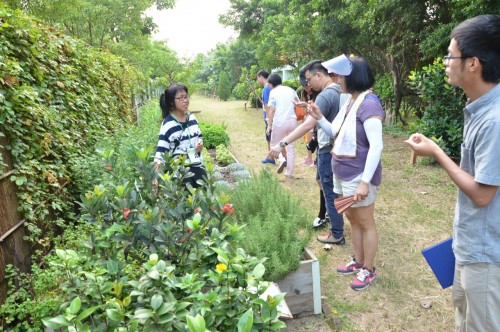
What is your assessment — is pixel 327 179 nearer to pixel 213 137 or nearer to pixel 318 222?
pixel 318 222

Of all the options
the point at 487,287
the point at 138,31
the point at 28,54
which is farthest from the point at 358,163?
the point at 138,31

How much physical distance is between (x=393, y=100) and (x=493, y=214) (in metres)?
10.6

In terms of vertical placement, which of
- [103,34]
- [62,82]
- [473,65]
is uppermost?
[103,34]

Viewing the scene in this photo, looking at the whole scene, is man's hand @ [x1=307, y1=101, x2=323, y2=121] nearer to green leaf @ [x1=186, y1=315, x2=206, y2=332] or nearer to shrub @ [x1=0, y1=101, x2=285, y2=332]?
shrub @ [x1=0, y1=101, x2=285, y2=332]

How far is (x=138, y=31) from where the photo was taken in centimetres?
1114

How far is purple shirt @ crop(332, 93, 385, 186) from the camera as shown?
2.63m

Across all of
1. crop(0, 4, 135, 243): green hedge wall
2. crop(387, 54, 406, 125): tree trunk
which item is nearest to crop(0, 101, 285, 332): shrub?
crop(0, 4, 135, 243): green hedge wall

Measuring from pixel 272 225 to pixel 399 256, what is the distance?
1548 mm

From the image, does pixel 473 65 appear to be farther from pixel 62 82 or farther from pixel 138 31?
pixel 138 31

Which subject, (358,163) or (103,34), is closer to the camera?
(358,163)

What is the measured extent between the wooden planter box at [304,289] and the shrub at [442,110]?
4.72 meters

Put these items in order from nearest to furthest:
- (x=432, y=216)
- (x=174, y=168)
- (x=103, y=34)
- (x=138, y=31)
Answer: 1. (x=174, y=168)
2. (x=432, y=216)
3. (x=103, y=34)
4. (x=138, y=31)

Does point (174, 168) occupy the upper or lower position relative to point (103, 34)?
lower

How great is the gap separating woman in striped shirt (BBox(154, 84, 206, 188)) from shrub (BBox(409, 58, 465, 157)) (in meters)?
4.79
